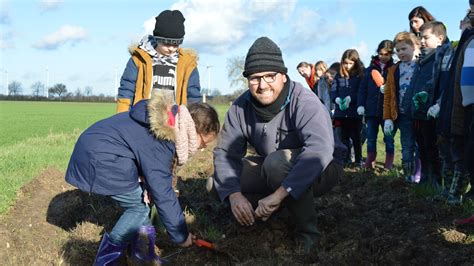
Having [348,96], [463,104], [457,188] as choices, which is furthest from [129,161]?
[348,96]

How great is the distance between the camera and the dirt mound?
3.46m

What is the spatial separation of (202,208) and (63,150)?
543 cm

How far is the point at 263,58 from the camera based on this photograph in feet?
11.5

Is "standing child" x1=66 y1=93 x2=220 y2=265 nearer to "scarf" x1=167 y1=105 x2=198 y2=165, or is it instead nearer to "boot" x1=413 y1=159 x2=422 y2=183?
"scarf" x1=167 y1=105 x2=198 y2=165

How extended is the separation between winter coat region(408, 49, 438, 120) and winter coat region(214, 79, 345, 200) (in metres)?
1.77

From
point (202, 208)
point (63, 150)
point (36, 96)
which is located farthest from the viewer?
point (36, 96)

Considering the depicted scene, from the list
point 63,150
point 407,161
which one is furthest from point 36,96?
point 407,161

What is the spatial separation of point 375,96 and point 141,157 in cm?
462

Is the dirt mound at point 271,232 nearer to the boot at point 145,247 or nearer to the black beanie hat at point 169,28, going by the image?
the boot at point 145,247

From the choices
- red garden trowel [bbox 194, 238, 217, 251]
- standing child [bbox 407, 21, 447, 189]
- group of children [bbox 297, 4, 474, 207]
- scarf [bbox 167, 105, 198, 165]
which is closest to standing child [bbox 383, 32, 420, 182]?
group of children [bbox 297, 4, 474, 207]

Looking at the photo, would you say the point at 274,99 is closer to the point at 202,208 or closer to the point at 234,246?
the point at 234,246

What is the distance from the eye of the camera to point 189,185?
6086 mm

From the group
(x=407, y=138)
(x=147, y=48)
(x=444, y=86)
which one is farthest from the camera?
(x=407, y=138)

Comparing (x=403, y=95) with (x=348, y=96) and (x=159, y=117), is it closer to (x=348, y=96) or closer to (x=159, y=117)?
(x=348, y=96)
